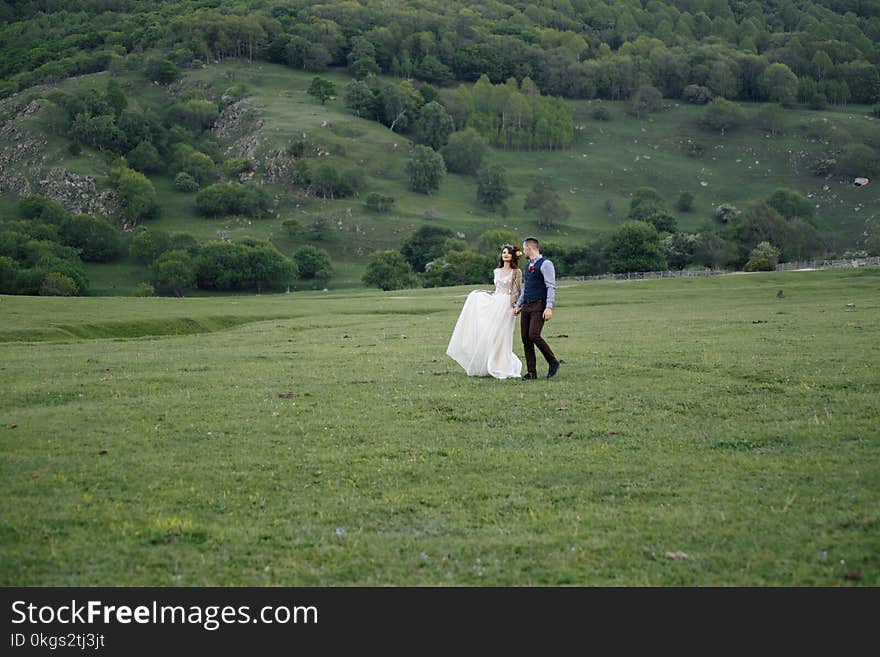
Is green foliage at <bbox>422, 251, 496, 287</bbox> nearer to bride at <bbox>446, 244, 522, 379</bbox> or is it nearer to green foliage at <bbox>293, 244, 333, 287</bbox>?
green foliage at <bbox>293, 244, 333, 287</bbox>

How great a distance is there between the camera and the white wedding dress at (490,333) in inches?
936

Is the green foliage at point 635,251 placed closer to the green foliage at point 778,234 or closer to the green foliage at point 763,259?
the green foliage at point 763,259

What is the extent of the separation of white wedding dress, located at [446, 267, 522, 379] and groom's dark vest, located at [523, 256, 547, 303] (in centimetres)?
94

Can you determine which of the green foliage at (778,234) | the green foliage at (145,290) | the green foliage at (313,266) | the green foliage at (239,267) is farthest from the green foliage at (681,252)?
the green foliage at (145,290)

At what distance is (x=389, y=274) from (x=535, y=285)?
11948 centimetres

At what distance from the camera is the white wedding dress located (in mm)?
23781

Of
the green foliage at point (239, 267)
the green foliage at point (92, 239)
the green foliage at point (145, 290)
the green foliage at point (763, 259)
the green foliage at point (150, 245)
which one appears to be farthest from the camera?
the green foliage at point (92, 239)

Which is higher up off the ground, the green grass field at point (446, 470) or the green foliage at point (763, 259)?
the green grass field at point (446, 470)

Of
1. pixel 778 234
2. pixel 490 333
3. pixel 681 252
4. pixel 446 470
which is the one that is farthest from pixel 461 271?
pixel 446 470

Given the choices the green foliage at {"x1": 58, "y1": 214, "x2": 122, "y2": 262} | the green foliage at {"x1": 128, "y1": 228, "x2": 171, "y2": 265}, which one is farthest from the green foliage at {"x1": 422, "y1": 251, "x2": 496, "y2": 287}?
the green foliage at {"x1": 58, "y1": 214, "x2": 122, "y2": 262}

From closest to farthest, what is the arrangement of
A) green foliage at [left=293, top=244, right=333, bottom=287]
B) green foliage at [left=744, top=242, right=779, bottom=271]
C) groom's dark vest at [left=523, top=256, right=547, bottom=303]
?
groom's dark vest at [left=523, top=256, right=547, bottom=303], green foliage at [left=744, top=242, right=779, bottom=271], green foliage at [left=293, top=244, right=333, bottom=287]

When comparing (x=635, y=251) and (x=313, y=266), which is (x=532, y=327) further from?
(x=313, y=266)

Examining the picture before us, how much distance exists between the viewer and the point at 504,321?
77.7 feet

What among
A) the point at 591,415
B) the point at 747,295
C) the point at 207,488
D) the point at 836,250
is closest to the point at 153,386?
the point at 207,488
